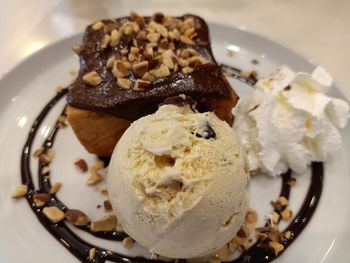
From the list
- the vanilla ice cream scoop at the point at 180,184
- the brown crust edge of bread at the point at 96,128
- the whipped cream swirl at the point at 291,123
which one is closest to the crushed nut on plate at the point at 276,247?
the vanilla ice cream scoop at the point at 180,184

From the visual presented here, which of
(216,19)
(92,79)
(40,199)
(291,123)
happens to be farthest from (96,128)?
(216,19)

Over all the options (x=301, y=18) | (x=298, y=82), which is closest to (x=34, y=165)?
(x=298, y=82)

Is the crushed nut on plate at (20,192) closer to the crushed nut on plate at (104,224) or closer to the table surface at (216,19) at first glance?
the crushed nut on plate at (104,224)

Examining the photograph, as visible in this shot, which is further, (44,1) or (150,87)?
(44,1)

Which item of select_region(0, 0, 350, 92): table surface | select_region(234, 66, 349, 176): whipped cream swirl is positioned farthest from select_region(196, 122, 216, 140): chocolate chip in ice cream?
select_region(0, 0, 350, 92): table surface

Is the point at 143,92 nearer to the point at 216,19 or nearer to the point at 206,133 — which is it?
the point at 206,133

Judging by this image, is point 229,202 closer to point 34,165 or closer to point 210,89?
point 210,89

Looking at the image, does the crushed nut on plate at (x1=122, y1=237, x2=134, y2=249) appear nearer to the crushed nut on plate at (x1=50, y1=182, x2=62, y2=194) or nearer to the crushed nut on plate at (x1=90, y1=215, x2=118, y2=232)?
the crushed nut on plate at (x1=90, y1=215, x2=118, y2=232)
